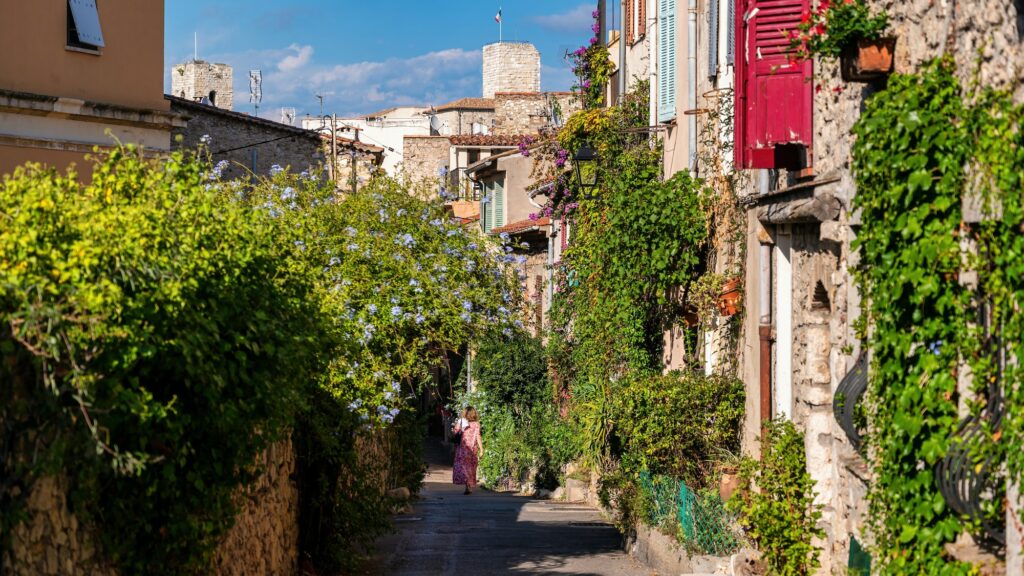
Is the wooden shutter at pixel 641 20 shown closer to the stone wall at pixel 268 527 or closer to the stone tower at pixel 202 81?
the stone wall at pixel 268 527

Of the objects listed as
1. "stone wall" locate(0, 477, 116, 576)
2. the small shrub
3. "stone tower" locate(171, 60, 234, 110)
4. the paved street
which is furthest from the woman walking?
"stone tower" locate(171, 60, 234, 110)

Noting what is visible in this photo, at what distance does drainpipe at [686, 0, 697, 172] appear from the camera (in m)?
16.3

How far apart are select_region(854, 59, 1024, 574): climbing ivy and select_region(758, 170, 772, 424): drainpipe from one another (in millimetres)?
4576

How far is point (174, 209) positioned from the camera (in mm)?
7012

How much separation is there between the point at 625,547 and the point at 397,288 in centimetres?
445

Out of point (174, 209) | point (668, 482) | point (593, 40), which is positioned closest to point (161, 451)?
point (174, 209)

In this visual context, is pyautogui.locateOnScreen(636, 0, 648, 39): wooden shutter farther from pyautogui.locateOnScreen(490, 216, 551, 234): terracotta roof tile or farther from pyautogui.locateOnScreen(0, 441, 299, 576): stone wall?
pyautogui.locateOnScreen(0, 441, 299, 576): stone wall

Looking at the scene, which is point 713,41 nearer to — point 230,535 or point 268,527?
point 268,527

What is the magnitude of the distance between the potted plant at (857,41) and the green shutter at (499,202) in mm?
29241

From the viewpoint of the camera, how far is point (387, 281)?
15.9m

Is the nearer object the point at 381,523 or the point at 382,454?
the point at 381,523

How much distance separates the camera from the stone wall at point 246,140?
33094 mm

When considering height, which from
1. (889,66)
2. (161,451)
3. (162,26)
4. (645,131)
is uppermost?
(162,26)

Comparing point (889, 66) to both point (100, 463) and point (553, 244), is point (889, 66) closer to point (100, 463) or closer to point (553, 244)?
point (100, 463)
